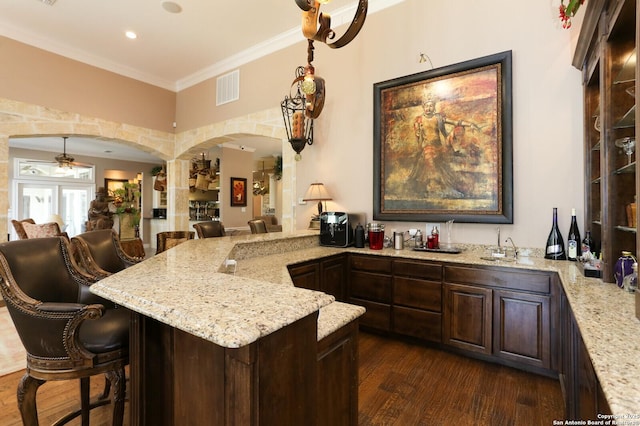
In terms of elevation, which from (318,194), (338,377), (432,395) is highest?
(318,194)

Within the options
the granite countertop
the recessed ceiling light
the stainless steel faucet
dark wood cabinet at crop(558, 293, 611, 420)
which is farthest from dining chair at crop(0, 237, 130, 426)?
the recessed ceiling light

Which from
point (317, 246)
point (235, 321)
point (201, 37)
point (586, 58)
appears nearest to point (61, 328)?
point (235, 321)

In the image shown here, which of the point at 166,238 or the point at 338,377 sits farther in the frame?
the point at 166,238

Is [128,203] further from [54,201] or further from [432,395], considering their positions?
[432,395]

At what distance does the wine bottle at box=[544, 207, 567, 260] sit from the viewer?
267 cm

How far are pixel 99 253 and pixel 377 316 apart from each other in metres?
2.45

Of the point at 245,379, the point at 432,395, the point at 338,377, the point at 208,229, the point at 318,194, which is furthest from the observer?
the point at 318,194

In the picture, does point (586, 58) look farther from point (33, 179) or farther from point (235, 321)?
point (33, 179)

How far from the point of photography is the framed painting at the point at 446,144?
300 centimetres

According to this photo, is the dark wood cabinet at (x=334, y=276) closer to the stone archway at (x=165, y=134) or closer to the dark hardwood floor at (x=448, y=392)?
the dark hardwood floor at (x=448, y=392)

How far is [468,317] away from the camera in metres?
2.70

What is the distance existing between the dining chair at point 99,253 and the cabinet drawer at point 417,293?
2279 millimetres

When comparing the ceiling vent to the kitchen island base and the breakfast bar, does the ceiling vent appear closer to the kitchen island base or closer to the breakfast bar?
the breakfast bar

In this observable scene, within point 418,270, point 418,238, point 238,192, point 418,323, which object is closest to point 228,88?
point 238,192
